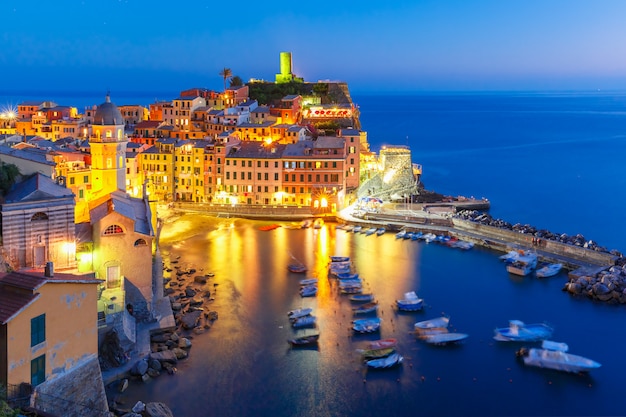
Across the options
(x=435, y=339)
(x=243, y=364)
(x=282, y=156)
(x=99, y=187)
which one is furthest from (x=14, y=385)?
(x=282, y=156)

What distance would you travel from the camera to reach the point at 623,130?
123 meters

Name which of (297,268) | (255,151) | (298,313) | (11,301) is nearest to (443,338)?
(298,313)

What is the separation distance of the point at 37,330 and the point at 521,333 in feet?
55.1

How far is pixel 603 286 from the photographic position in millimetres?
26922

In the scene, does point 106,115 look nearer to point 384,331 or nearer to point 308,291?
point 308,291

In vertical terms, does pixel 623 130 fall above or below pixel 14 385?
above

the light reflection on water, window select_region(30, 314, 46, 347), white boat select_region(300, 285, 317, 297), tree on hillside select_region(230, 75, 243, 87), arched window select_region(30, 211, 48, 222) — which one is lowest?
the light reflection on water

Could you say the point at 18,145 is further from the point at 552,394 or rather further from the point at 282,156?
the point at 552,394

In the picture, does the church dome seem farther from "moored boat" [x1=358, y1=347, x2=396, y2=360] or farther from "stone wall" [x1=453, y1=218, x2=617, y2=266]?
"stone wall" [x1=453, y1=218, x2=617, y2=266]

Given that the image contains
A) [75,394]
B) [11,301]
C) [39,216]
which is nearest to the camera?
[11,301]

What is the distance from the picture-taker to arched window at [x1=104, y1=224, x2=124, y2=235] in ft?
68.2

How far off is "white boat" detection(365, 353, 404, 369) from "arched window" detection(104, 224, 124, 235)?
9479 millimetres

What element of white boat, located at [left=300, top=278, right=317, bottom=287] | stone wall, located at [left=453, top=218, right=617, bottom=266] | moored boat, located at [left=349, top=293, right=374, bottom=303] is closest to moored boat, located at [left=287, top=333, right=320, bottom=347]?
moored boat, located at [left=349, top=293, right=374, bottom=303]

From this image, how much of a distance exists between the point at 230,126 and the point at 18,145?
861 inches
